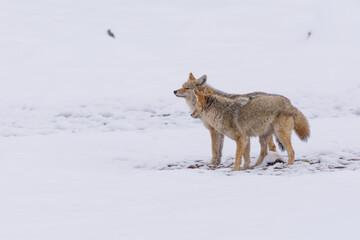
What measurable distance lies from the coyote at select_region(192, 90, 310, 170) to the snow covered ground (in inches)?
17.3

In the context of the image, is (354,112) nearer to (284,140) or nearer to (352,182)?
(284,140)

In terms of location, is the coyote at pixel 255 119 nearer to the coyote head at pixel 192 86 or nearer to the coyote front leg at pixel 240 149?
the coyote front leg at pixel 240 149

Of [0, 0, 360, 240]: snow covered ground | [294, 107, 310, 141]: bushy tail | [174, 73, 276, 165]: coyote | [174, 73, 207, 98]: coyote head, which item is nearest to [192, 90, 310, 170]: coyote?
[294, 107, 310, 141]: bushy tail

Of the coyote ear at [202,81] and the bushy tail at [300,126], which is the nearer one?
the bushy tail at [300,126]

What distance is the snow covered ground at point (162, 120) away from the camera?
4.28 metres

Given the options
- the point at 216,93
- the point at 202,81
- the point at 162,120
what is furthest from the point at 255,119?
the point at 162,120

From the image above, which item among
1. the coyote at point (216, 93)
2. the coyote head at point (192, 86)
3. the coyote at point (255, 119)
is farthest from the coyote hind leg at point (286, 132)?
the coyote head at point (192, 86)

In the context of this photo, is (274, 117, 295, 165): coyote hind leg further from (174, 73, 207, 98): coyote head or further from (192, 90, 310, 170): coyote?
(174, 73, 207, 98): coyote head

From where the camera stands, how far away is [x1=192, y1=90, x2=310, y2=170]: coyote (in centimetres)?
747

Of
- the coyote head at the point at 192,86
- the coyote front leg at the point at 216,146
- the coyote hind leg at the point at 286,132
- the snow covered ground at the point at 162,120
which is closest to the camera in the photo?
the snow covered ground at the point at 162,120

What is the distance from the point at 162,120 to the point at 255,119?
509 centimetres

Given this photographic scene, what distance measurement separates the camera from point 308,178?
5.64m

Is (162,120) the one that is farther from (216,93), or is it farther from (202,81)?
(216,93)

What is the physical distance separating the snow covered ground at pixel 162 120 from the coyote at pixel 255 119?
0.44m
